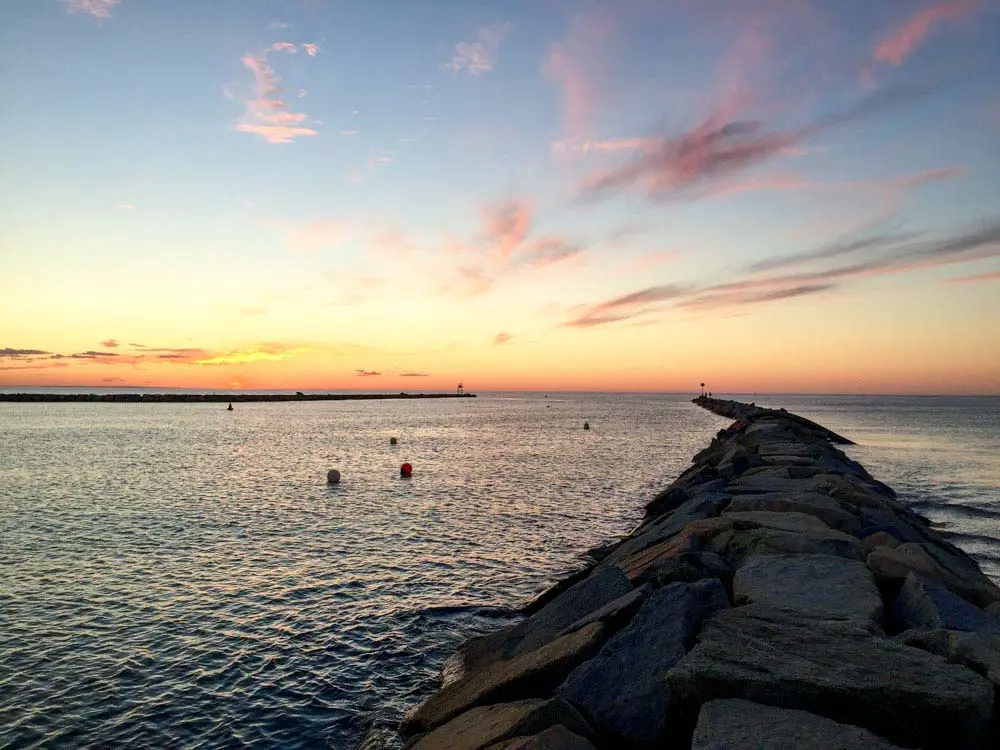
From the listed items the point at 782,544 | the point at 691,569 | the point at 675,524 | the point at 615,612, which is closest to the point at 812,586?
the point at 691,569

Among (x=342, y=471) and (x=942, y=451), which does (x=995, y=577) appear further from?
(x=942, y=451)

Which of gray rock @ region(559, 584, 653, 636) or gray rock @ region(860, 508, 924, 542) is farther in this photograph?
gray rock @ region(860, 508, 924, 542)

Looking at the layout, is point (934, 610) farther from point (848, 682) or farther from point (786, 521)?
point (786, 521)

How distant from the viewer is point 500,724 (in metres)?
4.91

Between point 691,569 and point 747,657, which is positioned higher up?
point 747,657

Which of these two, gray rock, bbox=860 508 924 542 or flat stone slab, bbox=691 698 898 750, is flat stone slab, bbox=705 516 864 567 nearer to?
gray rock, bbox=860 508 924 542

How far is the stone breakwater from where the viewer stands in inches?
157

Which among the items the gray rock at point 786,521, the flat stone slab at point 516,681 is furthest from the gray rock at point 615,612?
the gray rock at point 786,521

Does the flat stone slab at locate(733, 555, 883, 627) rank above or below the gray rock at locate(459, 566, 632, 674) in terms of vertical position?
above

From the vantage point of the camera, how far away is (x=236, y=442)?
41.9 metres

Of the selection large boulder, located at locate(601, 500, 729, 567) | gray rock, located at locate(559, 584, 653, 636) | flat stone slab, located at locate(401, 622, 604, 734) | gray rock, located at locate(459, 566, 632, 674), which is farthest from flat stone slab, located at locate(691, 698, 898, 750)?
large boulder, located at locate(601, 500, 729, 567)

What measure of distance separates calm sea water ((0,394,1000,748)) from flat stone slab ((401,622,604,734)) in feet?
2.04

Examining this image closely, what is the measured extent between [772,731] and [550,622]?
3.99 meters

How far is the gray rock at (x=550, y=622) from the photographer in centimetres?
737
